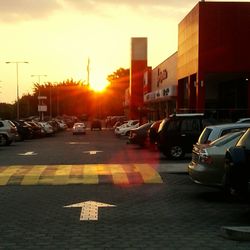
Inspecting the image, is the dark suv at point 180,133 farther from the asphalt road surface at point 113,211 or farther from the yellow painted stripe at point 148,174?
the asphalt road surface at point 113,211

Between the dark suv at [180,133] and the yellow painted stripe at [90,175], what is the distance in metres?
4.65

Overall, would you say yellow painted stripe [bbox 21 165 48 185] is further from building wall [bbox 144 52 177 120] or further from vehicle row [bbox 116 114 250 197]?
building wall [bbox 144 52 177 120]

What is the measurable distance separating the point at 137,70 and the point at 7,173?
63865 mm

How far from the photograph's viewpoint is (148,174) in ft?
54.5

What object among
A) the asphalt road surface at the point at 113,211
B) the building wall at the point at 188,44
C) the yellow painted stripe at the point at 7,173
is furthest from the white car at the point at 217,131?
the building wall at the point at 188,44

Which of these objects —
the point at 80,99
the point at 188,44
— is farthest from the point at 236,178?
the point at 80,99

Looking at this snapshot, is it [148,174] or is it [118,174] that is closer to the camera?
[148,174]

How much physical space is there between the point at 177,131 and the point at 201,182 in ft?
37.4

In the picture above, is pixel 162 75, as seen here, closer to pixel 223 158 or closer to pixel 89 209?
pixel 223 158

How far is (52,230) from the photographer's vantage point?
891 centimetres

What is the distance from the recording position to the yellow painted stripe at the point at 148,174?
1538cm

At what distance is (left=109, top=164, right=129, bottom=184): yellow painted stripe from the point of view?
15258 mm

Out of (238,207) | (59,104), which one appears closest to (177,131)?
(238,207)

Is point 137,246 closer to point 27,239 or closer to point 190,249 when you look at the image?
point 190,249
